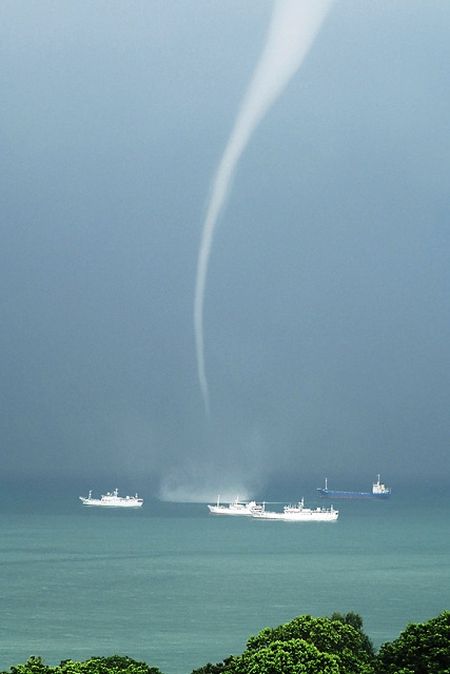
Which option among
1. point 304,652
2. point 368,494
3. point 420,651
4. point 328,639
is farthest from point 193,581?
point 368,494

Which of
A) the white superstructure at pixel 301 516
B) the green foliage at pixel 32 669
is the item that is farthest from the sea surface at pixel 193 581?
the green foliage at pixel 32 669

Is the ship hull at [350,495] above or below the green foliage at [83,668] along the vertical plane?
above

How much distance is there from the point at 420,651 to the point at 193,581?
4557 cm

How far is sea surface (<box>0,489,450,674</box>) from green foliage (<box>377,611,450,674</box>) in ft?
60.0

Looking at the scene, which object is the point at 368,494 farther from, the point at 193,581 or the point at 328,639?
the point at 328,639

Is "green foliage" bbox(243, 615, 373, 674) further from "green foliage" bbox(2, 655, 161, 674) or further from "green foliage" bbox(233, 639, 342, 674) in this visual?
"green foliage" bbox(2, 655, 161, 674)

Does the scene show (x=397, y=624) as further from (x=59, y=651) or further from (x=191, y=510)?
(x=191, y=510)

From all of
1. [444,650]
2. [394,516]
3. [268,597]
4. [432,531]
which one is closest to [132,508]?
[394,516]

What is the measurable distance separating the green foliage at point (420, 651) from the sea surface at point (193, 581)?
18289 mm

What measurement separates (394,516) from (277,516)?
14133 millimetres

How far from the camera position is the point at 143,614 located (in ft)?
163

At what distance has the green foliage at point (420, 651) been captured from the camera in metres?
17.7

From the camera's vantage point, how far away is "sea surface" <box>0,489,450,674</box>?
4325 centimetres

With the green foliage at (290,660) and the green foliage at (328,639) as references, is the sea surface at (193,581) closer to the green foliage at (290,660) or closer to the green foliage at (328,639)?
the green foliage at (328,639)
